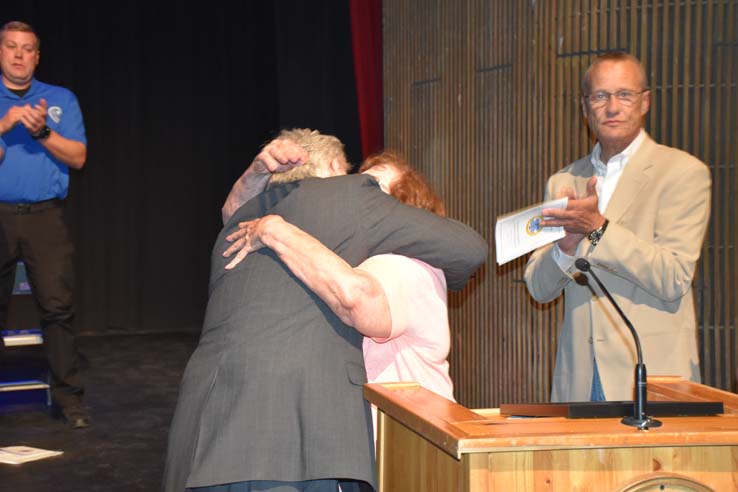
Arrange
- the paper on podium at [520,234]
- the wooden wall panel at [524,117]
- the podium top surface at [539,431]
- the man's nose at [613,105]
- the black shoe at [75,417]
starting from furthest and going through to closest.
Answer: the black shoe at [75,417], the wooden wall panel at [524,117], the man's nose at [613,105], the paper on podium at [520,234], the podium top surface at [539,431]

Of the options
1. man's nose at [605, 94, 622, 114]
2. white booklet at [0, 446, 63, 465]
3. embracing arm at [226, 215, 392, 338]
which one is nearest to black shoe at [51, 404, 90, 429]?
white booklet at [0, 446, 63, 465]

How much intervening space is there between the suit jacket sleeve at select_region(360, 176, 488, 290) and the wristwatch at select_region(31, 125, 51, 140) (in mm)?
2994

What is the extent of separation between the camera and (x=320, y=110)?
7.58 m

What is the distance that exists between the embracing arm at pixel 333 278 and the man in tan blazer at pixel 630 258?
0.72 m

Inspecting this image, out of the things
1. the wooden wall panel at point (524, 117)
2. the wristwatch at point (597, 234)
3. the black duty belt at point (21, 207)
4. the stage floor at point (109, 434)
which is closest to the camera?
the wristwatch at point (597, 234)

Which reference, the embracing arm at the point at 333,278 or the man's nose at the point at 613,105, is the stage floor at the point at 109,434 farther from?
the man's nose at the point at 613,105

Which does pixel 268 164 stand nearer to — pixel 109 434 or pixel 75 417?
pixel 109 434

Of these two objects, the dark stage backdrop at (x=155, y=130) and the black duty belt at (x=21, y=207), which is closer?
the black duty belt at (x=21, y=207)

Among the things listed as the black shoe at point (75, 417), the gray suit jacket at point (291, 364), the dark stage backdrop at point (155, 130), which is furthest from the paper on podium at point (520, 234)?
the dark stage backdrop at point (155, 130)

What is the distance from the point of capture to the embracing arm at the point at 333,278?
6.46ft

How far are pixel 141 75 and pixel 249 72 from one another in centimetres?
107

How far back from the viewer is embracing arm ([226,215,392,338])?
1969 millimetres

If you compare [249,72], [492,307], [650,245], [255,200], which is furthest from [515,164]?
[249,72]

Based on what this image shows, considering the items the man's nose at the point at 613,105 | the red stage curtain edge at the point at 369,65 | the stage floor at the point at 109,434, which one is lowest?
the stage floor at the point at 109,434
